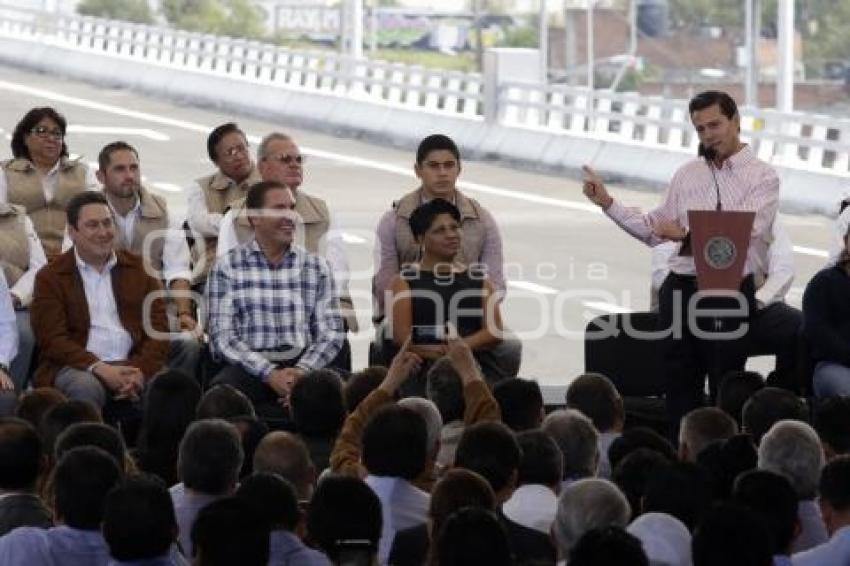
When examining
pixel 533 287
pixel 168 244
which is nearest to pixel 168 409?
pixel 168 244

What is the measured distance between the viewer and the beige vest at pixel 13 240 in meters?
13.8

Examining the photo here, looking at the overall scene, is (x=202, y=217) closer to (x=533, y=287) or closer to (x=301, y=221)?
(x=301, y=221)

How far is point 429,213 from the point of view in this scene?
13.1 meters

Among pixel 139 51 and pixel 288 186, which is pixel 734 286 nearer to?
pixel 288 186

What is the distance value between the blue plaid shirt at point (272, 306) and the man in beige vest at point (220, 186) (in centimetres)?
108

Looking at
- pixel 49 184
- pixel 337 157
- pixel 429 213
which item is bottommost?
pixel 337 157

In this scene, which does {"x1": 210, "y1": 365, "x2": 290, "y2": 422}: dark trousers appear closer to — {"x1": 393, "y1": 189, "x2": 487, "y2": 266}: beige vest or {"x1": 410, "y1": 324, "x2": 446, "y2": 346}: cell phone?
{"x1": 410, "y1": 324, "x2": 446, "y2": 346}: cell phone

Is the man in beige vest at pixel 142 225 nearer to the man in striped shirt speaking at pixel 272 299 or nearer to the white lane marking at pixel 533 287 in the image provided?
the man in striped shirt speaking at pixel 272 299

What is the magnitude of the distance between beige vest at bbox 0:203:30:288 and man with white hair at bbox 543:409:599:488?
16.1 ft

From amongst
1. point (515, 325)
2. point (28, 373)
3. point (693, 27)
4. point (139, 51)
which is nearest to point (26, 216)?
point (28, 373)

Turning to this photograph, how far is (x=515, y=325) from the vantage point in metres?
22.3

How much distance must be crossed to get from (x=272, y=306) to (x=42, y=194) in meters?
1.80

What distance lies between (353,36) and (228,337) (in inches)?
1796

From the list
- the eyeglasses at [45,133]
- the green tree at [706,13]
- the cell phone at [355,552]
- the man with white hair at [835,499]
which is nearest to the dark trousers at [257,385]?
the eyeglasses at [45,133]
